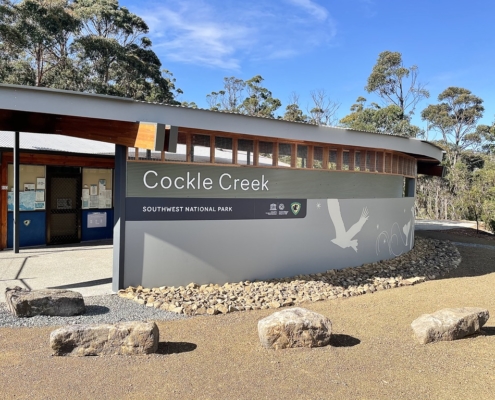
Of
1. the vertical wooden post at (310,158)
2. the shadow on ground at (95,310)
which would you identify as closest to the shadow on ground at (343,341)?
the shadow on ground at (95,310)

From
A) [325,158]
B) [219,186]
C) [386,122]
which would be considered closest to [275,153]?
[325,158]

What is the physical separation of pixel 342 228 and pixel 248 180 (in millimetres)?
2766

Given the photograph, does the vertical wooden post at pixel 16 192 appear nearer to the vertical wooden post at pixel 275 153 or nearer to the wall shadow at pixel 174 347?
the vertical wooden post at pixel 275 153

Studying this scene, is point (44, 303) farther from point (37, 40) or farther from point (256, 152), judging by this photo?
point (37, 40)

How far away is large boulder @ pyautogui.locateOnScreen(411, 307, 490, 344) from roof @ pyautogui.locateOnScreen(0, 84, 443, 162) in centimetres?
414

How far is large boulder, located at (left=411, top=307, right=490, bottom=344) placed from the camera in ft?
15.0

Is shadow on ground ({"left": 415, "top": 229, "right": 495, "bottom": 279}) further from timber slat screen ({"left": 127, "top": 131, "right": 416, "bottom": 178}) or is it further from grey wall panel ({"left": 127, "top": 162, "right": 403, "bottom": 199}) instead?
timber slat screen ({"left": 127, "top": 131, "right": 416, "bottom": 178})

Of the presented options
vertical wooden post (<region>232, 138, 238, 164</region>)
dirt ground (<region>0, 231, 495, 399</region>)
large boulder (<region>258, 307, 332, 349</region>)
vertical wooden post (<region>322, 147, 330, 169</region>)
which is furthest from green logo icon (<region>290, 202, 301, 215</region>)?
large boulder (<region>258, 307, 332, 349</region>)

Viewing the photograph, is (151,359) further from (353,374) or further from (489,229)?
(489,229)

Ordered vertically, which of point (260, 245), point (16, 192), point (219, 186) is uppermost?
point (219, 186)

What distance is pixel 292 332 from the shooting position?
4312 mm

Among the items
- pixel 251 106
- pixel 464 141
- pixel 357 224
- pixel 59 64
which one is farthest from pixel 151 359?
pixel 464 141

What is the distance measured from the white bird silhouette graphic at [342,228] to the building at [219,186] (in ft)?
0.08

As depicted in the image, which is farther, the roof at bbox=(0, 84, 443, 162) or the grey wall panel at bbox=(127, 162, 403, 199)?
the grey wall panel at bbox=(127, 162, 403, 199)
